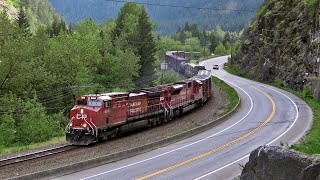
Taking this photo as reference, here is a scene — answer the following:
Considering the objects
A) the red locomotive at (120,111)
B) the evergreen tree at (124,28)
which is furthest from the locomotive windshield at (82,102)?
the evergreen tree at (124,28)

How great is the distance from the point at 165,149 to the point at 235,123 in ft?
39.4

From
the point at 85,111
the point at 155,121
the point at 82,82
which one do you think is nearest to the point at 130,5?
the point at 82,82

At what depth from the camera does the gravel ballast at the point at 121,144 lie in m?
20.8

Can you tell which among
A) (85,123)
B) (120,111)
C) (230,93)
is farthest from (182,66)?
(85,123)

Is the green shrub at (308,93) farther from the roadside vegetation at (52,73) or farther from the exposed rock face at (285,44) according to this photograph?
the roadside vegetation at (52,73)

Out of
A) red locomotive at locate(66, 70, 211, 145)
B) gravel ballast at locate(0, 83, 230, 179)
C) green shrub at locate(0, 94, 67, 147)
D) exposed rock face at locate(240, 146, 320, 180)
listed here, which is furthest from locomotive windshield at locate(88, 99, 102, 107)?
exposed rock face at locate(240, 146, 320, 180)

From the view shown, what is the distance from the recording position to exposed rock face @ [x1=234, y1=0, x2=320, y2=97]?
54.6 meters

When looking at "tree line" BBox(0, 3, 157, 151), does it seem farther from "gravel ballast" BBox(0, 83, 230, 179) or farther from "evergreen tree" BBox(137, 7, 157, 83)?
"gravel ballast" BBox(0, 83, 230, 179)

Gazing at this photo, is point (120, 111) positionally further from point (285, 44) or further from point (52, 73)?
point (285, 44)

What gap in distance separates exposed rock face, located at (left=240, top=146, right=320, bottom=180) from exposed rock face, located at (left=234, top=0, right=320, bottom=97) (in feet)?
127

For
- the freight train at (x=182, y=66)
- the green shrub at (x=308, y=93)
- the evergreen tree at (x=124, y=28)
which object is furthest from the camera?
the freight train at (x=182, y=66)

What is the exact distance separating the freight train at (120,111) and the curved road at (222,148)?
500 centimetres

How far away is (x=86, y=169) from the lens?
20.9 metres

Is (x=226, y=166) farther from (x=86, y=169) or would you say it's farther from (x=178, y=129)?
(x=178, y=129)
